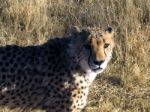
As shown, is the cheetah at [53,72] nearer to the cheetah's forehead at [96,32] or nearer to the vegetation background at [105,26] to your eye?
the cheetah's forehead at [96,32]

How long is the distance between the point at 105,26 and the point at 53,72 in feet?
5.93

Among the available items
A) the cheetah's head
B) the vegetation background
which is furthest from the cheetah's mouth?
the vegetation background

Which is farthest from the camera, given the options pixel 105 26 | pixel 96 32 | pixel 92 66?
pixel 105 26

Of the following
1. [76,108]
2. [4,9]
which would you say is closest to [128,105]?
[76,108]

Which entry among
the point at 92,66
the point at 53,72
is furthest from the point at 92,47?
the point at 53,72

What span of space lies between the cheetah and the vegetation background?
699mm

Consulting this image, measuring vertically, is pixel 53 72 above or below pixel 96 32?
below

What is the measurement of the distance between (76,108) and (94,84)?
3.48 ft

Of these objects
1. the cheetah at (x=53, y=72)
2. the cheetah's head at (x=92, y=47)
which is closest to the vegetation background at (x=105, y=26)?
the cheetah at (x=53, y=72)

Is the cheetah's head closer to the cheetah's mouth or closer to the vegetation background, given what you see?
the cheetah's mouth

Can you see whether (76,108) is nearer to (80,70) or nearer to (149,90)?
(80,70)

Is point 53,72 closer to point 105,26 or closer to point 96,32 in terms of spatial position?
point 96,32

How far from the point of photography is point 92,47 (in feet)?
11.6

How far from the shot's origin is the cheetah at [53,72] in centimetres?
360
